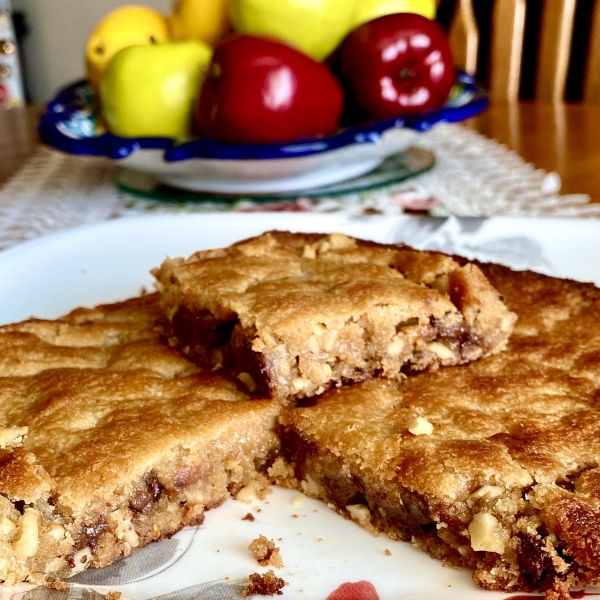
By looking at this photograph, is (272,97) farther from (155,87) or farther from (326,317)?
(326,317)

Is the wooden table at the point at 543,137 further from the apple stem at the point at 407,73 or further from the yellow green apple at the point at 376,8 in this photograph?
the yellow green apple at the point at 376,8

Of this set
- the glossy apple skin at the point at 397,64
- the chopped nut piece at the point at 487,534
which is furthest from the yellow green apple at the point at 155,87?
Result: the chopped nut piece at the point at 487,534

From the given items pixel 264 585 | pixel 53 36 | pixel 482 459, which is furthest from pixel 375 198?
pixel 53 36

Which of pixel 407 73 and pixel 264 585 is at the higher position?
pixel 407 73

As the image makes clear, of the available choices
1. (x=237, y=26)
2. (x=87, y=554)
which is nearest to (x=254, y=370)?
(x=87, y=554)

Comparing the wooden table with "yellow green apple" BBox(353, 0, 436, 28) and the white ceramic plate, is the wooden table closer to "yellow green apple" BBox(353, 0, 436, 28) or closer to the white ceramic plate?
the white ceramic plate

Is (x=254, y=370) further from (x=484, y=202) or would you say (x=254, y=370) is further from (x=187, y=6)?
(x=187, y=6)
